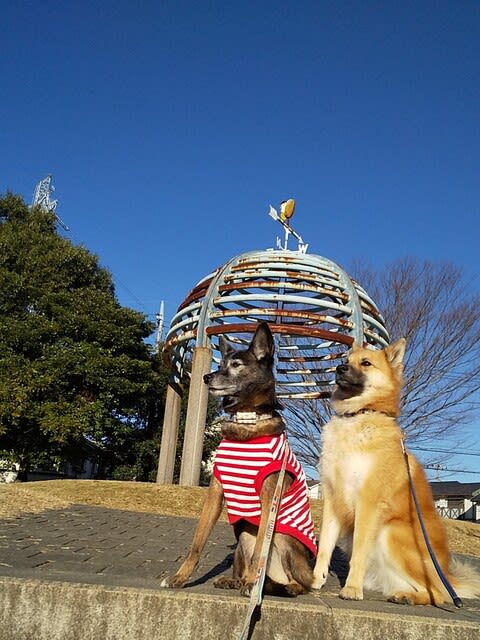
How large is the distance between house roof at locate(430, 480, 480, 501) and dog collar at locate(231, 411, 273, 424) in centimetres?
3293

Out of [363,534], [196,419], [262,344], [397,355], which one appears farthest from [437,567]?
[196,419]

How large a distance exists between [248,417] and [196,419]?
8056 millimetres

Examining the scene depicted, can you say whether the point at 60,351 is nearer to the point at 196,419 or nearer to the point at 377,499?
the point at 196,419

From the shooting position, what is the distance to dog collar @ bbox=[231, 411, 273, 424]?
308 cm

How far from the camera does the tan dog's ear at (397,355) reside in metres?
3.46

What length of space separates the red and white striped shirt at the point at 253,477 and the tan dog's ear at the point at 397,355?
0.93m

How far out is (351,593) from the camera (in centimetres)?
284

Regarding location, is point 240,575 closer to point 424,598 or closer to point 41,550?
point 424,598

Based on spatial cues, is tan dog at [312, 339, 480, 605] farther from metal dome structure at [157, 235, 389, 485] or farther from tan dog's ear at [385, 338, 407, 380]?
metal dome structure at [157, 235, 389, 485]

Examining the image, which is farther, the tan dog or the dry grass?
the dry grass

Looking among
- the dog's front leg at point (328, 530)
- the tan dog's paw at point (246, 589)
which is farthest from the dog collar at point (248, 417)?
the tan dog's paw at point (246, 589)

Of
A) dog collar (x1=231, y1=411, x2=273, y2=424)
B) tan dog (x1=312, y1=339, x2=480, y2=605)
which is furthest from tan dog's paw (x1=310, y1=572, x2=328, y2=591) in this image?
dog collar (x1=231, y1=411, x2=273, y2=424)

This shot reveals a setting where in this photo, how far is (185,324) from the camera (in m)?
12.0

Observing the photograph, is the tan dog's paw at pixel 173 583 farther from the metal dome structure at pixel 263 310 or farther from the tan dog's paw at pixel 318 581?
the metal dome structure at pixel 263 310
